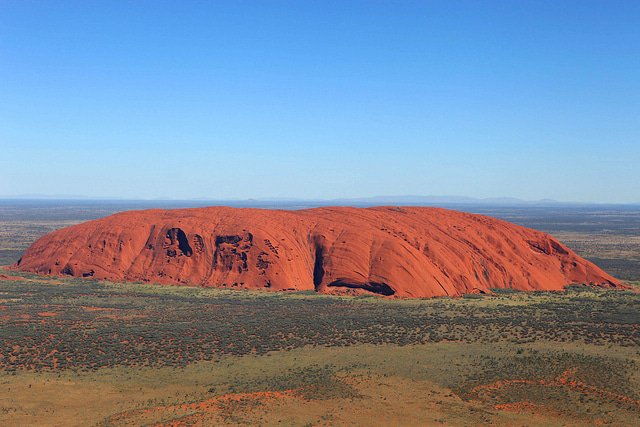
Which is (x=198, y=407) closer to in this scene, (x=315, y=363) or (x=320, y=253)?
(x=315, y=363)

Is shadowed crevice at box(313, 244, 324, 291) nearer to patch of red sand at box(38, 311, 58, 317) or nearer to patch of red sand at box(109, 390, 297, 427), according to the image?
patch of red sand at box(38, 311, 58, 317)

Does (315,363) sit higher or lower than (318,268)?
lower

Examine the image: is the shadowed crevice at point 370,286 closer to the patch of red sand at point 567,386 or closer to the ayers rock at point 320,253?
the ayers rock at point 320,253

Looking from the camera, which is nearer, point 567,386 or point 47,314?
point 567,386

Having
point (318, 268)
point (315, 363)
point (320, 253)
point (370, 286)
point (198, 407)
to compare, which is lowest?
point (198, 407)

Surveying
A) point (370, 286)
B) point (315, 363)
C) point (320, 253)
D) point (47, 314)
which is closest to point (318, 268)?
point (320, 253)

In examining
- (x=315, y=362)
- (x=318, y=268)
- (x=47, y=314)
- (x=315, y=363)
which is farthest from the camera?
(x=318, y=268)
